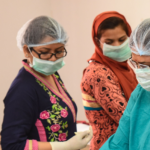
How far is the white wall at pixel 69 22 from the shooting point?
2.04 meters

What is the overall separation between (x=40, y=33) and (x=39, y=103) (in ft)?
1.21

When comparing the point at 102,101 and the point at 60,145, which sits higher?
the point at 102,101

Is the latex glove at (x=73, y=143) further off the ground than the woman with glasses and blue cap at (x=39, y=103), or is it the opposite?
the woman with glasses and blue cap at (x=39, y=103)

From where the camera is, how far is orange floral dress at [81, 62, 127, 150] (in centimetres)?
107

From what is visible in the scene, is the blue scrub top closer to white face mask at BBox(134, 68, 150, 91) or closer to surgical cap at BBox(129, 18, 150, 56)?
white face mask at BBox(134, 68, 150, 91)

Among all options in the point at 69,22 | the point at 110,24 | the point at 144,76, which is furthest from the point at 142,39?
the point at 69,22

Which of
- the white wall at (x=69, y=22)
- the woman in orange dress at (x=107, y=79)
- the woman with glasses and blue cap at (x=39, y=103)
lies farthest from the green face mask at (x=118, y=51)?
the white wall at (x=69, y=22)

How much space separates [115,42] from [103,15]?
19cm

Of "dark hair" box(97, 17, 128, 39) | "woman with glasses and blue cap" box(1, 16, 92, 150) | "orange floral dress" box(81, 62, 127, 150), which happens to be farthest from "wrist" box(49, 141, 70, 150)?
"dark hair" box(97, 17, 128, 39)

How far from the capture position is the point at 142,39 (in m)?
0.82

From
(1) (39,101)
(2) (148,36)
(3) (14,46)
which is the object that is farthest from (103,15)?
(3) (14,46)

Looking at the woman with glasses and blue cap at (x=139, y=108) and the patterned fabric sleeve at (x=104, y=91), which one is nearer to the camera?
the woman with glasses and blue cap at (x=139, y=108)

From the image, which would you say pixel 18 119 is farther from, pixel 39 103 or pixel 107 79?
pixel 107 79

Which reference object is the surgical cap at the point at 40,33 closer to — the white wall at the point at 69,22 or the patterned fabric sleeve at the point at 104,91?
the patterned fabric sleeve at the point at 104,91
